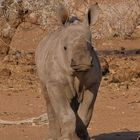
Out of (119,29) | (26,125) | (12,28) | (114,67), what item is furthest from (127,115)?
(119,29)

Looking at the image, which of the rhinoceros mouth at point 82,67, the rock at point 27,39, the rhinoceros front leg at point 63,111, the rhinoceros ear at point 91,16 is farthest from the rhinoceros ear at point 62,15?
the rock at point 27,39

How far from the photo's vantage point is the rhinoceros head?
24.2 ft

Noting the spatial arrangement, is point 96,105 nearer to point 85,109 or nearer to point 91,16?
point 85,109

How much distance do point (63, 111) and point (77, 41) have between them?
0.93 m

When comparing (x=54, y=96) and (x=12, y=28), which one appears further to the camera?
(x=12, y=28)

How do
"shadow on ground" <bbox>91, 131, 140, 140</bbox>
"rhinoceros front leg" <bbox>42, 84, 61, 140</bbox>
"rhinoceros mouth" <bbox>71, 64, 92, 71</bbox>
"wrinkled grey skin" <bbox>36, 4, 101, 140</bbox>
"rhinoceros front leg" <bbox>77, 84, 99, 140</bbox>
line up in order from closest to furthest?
"rhinoceros mouth" <bbox>71, 64, 92, 71</bbox>, "wrinkled grey skin" <bbox>36, 4, 101, 140</bbox>, "rhinoceros front leg" <bbox>77, 84, 99, 140</bbox>, "rhinoceros front leg" <bbox>42, 84, 61, 140</bbox>, "shadow on ground" <bbox>91, 131, 140, 140</bbox>

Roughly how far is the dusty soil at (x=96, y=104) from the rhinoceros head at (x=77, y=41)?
2041 millimetres

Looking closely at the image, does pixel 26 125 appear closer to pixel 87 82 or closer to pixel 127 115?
pixel 127 115

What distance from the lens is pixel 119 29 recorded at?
1021 inches

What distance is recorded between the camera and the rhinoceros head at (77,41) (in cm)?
737

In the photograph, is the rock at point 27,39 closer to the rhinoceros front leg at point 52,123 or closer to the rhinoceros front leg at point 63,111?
the rhinoceros front leg at point 52,123

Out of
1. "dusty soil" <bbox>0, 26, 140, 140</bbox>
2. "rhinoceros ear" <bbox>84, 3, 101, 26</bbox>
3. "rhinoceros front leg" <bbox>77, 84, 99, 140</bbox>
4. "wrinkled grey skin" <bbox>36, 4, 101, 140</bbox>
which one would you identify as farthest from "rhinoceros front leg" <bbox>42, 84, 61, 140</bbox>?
"rhinoceros ear" <bbox>84, 3, 101, 26</bbox>

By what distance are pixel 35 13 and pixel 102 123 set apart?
8498mm

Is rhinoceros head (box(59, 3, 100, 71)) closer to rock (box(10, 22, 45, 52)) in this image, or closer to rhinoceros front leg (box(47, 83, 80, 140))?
rhinoceros front leg (box(47, 83, 80, 140))
